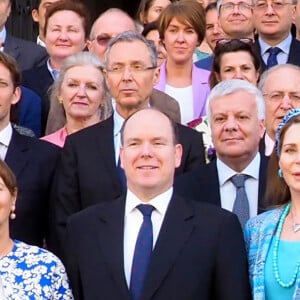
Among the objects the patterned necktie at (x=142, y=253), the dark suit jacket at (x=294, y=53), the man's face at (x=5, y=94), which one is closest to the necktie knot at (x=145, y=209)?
the patterned necktie at (x=142, y=253)

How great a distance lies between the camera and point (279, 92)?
7.19 metres

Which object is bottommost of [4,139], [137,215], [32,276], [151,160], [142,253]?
[32,276]

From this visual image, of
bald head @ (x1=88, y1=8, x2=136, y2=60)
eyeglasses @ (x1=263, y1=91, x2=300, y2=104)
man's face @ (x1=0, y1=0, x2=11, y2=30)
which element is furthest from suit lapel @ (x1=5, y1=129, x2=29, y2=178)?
man's face @ (x1=0, y1=0, x2=11, y2=30)

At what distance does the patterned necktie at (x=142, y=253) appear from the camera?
18.2 ft

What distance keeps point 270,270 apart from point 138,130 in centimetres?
93

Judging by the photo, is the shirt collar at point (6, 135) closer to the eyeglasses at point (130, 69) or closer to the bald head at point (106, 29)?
the eyeglasses at point (130, 69)

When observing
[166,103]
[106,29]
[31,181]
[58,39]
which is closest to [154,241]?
[31,181]

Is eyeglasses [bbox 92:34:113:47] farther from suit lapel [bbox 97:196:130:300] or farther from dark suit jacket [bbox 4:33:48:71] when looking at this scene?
suit lapel [bbox 97:196:130:300]

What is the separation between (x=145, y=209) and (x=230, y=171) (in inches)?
32.5

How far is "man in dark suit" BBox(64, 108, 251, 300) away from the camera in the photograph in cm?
555

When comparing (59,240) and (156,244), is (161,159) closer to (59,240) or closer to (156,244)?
(156,244)

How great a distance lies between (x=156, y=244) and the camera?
5.63m

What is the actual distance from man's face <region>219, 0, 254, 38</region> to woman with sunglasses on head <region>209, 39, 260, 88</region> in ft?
2.65

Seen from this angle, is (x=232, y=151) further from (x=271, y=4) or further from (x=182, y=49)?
(x=271, y=4)
